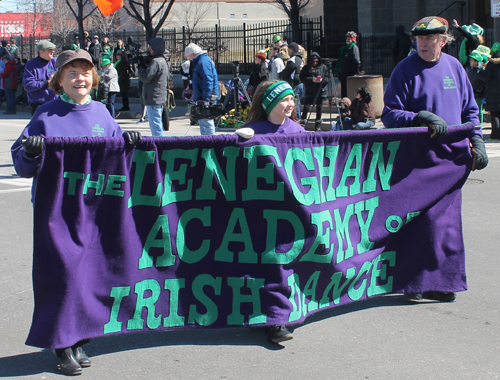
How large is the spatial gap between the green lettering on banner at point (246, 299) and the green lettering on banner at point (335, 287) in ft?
→ 1.54

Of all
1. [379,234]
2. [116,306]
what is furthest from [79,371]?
[379,234]

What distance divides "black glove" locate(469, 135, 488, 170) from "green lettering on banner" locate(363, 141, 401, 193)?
0.60 metres

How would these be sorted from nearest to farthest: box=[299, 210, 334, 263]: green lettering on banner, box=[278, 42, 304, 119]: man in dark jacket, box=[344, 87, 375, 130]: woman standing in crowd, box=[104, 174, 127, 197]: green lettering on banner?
box=[104, 174, 127, 197]: green lettering on banner < box=[299, 210, 334, 263]: green lettering on banner < box=[344, 87, 375, 130]: woman standing in crowd < box=[278, 42, 304, 119]: man in dark jacket

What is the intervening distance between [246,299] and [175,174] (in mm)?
839

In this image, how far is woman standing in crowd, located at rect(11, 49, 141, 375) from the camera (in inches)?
150

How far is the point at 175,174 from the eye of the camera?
13.0ft

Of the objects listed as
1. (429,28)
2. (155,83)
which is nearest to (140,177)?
(429,28)

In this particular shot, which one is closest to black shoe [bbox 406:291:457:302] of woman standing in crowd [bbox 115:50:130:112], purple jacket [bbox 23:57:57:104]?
purple jacket [bbox 23:57:57:104]

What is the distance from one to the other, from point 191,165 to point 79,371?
1.28 m

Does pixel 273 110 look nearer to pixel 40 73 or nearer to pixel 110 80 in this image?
pixel 40 73

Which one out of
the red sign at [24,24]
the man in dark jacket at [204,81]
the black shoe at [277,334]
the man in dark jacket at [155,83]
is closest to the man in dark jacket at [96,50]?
the man in dark jacket at [155,83]

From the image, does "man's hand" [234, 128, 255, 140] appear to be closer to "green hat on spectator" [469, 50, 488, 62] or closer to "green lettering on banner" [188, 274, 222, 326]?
"green lettering on banner" [188, 274, 222, 326]

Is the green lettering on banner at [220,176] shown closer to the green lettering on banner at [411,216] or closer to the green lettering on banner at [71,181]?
the green lettering on banner at [71,181]

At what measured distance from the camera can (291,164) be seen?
4137 millimetres
